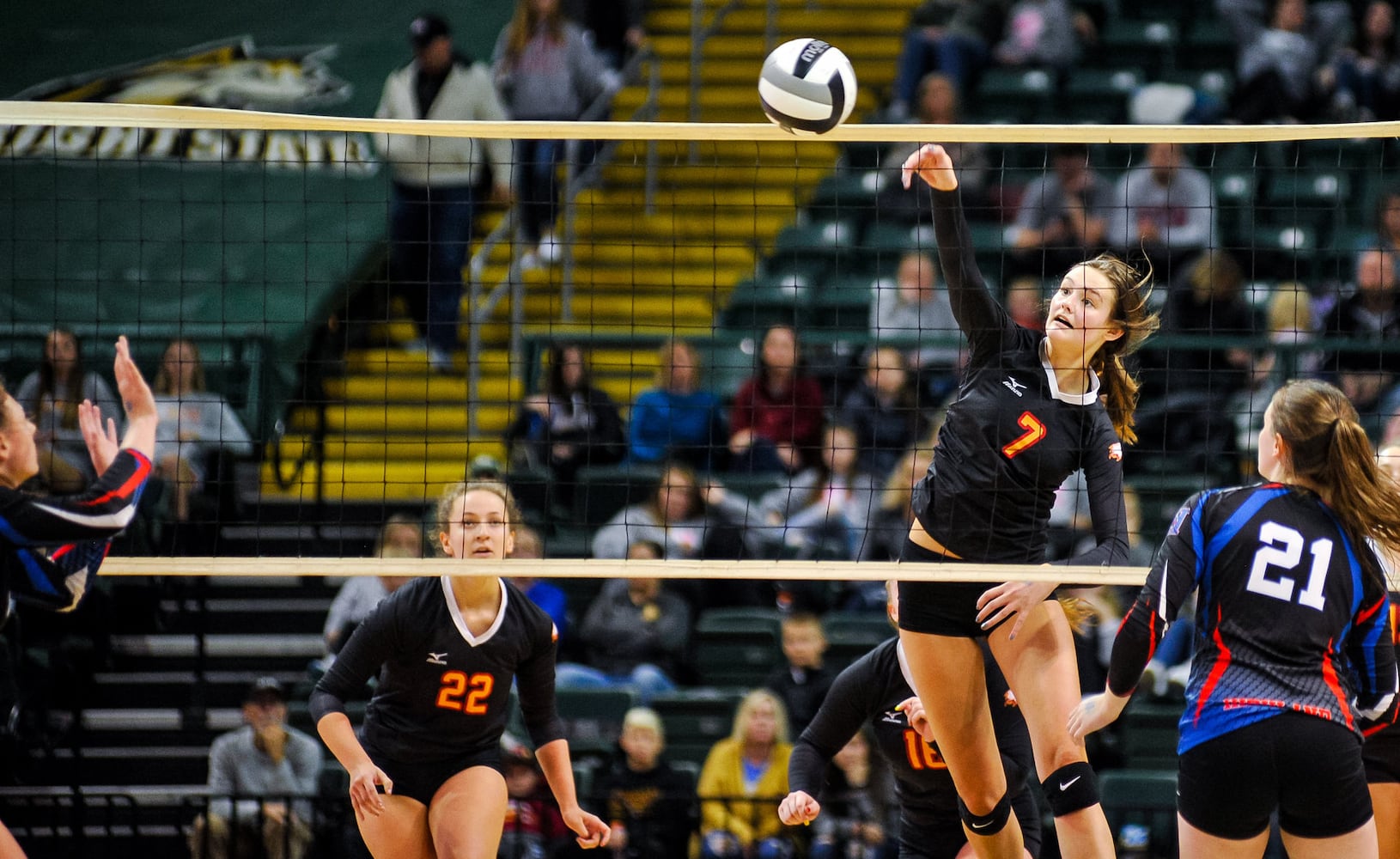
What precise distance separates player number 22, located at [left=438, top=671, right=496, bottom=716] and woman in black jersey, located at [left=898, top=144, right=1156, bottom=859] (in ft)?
5.00

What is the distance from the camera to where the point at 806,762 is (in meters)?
6.00

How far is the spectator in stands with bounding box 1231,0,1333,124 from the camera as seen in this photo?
431 inches

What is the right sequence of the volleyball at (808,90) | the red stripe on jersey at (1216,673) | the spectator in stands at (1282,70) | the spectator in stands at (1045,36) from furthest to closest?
the spectator in stands at (1045,36), the spectator in stands at (1282,70), the volleyball at (808,90), the red stripe on jersey at (1216,673)

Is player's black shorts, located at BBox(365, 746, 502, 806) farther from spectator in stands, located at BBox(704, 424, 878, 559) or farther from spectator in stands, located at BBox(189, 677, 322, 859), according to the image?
spectator in stands, located at BBox(704, 424, 878, 559)

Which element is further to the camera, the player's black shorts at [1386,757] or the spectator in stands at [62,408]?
the spectator in stands at [62,408]

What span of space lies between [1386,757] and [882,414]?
4.43m

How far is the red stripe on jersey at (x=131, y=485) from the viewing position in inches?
194

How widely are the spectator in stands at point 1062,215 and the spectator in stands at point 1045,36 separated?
2.37ft

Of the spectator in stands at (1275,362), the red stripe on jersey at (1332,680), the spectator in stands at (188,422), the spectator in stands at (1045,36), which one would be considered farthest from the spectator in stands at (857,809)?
the spectator in stands at (1045,36)

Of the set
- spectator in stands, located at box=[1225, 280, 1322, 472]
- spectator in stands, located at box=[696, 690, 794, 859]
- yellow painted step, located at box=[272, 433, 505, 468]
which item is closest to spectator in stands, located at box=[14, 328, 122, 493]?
yellow painted step, located at box=[272, 433, 505, 468]

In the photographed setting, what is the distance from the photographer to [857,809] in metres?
8.08

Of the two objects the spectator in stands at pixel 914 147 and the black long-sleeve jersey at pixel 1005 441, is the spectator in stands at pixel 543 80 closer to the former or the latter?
the spectator in stands at pixel 914 147

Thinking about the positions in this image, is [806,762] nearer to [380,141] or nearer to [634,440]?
[634,440]

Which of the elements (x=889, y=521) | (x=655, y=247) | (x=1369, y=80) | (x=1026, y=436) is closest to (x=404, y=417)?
(x=655, y=247)
